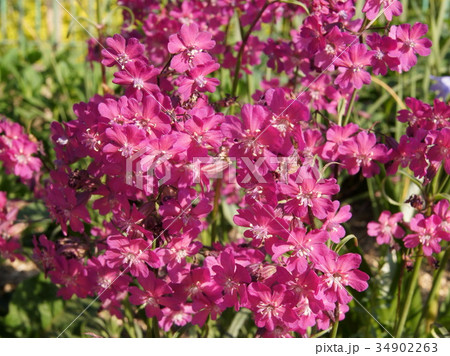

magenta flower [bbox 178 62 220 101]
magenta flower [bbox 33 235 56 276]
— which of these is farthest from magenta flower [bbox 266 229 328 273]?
magenta flower [bbox 33 235 56 276]

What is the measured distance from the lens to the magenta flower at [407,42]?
122cm

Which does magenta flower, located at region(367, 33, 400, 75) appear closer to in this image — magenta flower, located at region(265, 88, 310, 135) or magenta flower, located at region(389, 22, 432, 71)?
magenta flower, located at region(389, 22, 432, 71)

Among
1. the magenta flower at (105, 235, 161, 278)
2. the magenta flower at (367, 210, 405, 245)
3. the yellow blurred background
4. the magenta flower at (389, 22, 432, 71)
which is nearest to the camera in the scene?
the magenta flower at (105, 235, 161, 278)

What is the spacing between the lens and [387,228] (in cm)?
136

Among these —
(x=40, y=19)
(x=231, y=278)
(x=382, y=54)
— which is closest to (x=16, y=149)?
(x=231, y=278)

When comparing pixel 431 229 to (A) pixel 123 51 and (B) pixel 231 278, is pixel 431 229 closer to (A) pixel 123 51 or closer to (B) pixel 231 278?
(B) pixel 231 278

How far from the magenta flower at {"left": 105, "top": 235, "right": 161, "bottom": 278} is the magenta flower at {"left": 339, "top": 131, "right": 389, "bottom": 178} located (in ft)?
1.60

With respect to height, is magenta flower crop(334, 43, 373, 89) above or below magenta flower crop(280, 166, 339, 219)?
above

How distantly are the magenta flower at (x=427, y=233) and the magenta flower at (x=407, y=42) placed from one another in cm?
36

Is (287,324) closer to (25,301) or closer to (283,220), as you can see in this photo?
(283,220)

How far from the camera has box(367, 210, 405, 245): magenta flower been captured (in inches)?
52.7

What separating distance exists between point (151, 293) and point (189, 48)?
0.56 m
